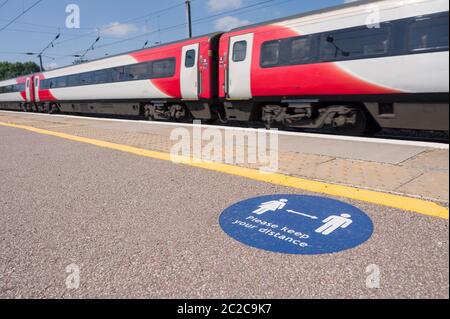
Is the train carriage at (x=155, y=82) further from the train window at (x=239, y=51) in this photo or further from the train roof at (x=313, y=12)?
the train roof at (x=313, y=12)

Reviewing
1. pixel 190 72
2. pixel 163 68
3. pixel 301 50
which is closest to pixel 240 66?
pixel 301 50

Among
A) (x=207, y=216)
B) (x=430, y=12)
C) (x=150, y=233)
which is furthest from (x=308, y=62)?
(x=150, y=233)

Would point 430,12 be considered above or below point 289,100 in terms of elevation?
above

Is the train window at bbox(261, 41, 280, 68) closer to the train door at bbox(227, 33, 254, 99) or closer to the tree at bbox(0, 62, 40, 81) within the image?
the train door at bbox(227, 33, 254, 99)

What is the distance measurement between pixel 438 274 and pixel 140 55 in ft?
44.6

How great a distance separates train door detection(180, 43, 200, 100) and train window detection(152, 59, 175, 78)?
63 cm

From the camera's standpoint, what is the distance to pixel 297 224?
3105 millimetres

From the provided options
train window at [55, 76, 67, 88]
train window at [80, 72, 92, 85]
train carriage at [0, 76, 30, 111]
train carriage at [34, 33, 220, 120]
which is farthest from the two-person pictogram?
train carriage at [0, 76, 30, 111]

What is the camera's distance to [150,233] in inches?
120

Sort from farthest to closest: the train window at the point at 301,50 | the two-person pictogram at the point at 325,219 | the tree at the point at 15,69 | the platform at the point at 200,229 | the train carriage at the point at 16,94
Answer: the tree at the point at 15,69 → the train carriage at the point at 16,94 → the train window at the point at 301,50 → the two-person pictogram at the point at 325,219 → the platform at the point at 200,229

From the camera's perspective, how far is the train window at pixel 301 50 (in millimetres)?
7980

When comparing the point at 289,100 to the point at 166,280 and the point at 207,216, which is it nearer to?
the point at 207,216

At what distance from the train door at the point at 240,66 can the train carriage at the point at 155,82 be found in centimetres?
116

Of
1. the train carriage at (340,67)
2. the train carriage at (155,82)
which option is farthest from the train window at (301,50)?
the train carriage at (155,82)
